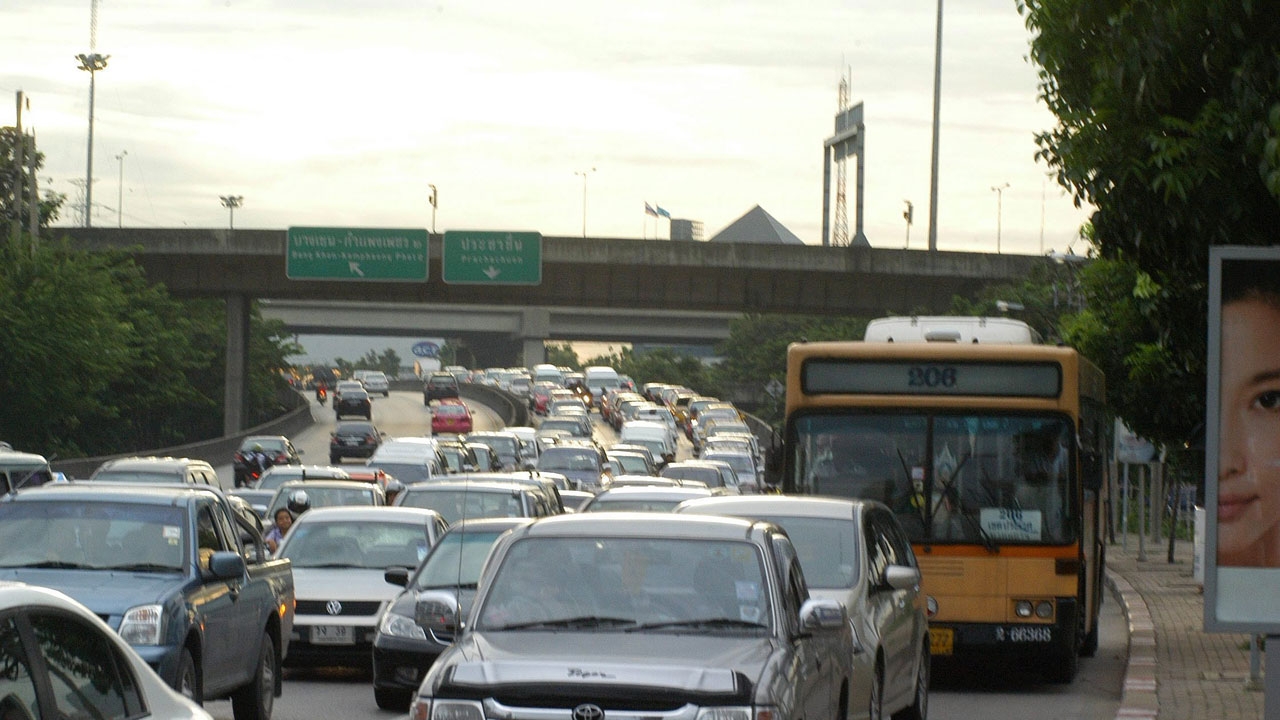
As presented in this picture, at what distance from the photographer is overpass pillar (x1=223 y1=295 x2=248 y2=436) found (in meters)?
65.4

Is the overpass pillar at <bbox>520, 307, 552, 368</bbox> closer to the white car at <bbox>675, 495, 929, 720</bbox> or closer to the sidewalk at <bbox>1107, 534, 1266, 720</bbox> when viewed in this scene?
the sidewalk at <bbox>1107, 534, 1266, 720</bbox>

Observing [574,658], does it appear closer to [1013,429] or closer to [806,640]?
[806,640]

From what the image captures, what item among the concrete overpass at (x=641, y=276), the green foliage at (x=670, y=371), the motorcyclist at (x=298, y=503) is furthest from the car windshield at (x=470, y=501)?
the green foliage at (x=670, y=371)

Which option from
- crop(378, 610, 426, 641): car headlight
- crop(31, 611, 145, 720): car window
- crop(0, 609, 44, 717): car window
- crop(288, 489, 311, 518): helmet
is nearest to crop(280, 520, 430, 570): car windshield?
crop(378, 610, 426, 641): car headlight

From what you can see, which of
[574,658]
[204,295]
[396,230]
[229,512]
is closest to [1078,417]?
[229,512]

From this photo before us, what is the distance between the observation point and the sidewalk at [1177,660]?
14.0 m

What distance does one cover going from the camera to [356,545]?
683 inches

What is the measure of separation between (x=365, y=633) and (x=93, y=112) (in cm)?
7667

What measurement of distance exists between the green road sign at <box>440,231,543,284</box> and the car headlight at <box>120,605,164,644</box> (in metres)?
49.6

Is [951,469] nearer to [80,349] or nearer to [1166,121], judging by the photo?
[1166,121]

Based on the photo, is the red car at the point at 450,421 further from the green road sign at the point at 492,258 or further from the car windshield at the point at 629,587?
the car windshield at the point at 629,587

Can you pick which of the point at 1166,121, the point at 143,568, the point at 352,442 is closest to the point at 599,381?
the point at 352,442

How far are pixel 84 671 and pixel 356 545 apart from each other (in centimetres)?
1161

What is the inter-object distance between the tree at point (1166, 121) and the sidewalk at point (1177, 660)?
2.84 metres
